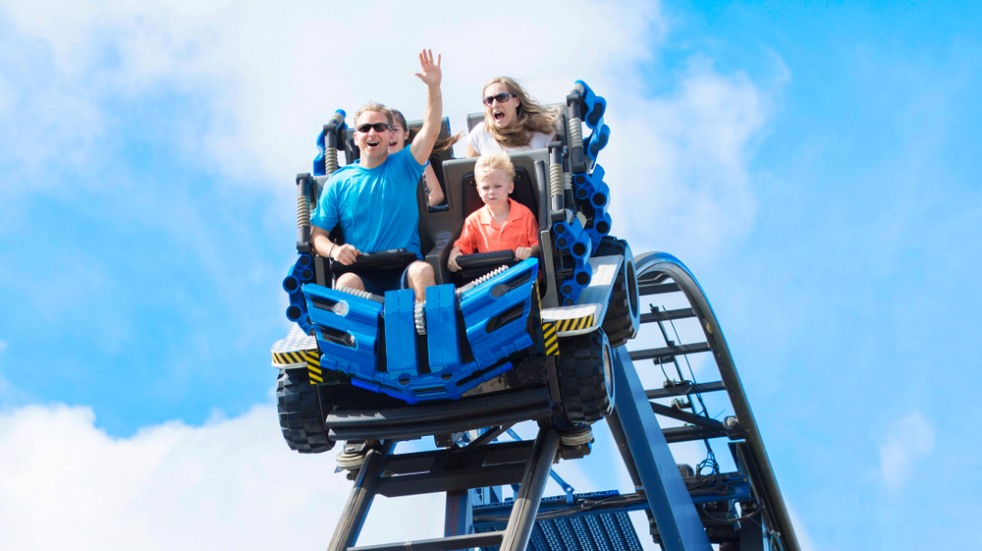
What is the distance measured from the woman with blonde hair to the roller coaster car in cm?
20

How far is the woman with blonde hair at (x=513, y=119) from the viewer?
6906 millimetres

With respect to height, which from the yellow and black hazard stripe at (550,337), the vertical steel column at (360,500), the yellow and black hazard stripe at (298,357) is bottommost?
the vertical steel column at (360,500)

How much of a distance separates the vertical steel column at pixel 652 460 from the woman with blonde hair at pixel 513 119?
1.44m

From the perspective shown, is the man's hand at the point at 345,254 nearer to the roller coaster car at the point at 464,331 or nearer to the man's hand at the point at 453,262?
the roller coaster car at the point at 464,331

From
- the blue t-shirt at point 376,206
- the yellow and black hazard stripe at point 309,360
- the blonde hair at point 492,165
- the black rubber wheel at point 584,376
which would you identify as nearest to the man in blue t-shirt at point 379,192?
the blue t-shirt at point 376,206

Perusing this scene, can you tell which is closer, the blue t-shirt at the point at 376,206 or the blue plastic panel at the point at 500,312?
the blue plastic panel at the point at 500,312

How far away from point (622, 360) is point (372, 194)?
2301mm

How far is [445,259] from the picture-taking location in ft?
20.8

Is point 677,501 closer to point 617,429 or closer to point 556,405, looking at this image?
point 617,429

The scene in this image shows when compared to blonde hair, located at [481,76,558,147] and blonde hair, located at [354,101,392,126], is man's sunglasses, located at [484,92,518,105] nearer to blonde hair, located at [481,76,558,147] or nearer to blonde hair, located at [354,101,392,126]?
blonde hair, located at [481,76,558,147]

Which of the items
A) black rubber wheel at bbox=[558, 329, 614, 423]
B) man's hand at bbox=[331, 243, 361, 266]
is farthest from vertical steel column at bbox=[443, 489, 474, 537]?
man's hand at bbox=[331, 243, 361, 266]

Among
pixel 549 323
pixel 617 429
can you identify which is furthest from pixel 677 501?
pixel 549 323

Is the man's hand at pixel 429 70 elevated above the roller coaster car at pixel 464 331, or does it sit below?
above

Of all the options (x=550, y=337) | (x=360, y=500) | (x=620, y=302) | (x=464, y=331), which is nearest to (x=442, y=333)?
(x=464, y=331)
